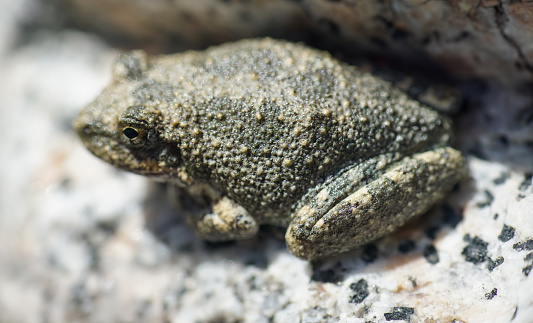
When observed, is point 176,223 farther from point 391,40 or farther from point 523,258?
point 523,258

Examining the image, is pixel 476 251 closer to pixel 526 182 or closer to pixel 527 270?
pixel 527 270

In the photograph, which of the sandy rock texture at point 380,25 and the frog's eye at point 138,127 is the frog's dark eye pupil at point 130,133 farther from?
the sandy rock texture at point 380,25

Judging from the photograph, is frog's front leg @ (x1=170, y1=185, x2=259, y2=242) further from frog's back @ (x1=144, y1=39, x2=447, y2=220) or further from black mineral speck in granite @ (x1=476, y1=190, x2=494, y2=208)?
black mineral speck in granite @ (x1=476, y1=190, x2=494, y2=208)

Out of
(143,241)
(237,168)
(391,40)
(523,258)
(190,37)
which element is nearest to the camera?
(523,258)

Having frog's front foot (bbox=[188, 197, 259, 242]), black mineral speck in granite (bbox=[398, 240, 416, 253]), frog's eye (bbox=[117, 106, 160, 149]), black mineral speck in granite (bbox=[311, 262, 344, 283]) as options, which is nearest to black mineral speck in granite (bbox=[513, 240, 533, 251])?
black mineral speck in granite (bbox=[398, 240, 416, 253])

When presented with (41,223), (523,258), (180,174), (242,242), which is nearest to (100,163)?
(41,223)
